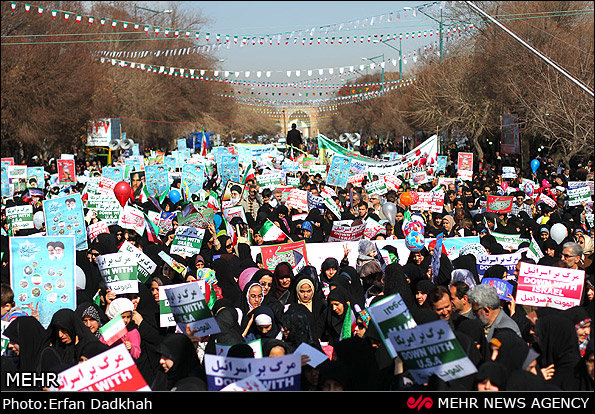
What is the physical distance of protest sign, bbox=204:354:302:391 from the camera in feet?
17.2

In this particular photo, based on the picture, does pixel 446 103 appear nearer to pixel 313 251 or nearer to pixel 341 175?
pixel 341 175

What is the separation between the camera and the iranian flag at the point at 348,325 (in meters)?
7.06

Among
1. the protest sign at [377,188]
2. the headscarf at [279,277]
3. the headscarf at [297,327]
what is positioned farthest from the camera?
the protest sign at [377,188]

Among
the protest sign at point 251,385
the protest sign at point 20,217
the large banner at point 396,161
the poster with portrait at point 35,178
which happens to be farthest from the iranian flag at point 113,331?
the large banner at point 396,161

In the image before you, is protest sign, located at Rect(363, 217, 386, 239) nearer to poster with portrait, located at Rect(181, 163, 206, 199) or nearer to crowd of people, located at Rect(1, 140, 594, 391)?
crowd of people, located at Rect(1, 140, 594, 391)

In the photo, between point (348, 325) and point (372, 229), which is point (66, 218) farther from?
point (348, 325)

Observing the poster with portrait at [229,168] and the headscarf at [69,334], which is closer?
the headscarf at [69,334]

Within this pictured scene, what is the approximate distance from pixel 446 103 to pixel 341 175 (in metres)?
22.7

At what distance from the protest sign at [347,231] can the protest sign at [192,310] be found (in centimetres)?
501

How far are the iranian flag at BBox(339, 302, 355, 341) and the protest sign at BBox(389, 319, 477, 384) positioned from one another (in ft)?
5.12

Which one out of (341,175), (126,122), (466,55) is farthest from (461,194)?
(126,122)

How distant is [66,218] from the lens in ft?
38.5

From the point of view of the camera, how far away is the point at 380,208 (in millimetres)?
14430

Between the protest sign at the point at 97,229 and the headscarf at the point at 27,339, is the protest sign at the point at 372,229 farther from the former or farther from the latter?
the headscarf at the point at 27,339
